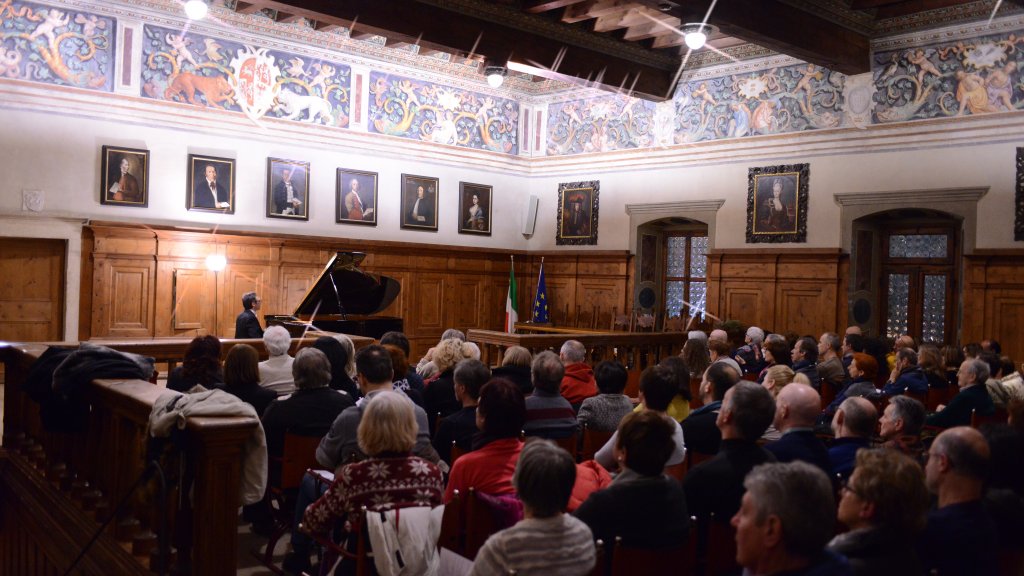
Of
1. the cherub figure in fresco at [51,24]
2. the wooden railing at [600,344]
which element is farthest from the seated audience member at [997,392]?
the cherub figure in fresco at [51,24]

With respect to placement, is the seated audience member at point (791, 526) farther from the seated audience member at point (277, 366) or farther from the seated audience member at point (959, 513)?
the seated audience member at point (277, 366)

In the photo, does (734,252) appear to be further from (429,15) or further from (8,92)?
(8,92)

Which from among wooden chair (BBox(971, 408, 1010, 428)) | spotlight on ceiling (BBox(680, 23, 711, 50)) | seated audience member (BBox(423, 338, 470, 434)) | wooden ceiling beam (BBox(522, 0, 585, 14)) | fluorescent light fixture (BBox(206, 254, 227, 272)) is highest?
wooden ceiling beam (BBox(522, 0, 585, 14))

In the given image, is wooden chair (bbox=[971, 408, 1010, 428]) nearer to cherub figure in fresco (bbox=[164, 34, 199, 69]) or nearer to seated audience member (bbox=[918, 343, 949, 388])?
seated audience member (bbox=[918, 343, 949, 388])

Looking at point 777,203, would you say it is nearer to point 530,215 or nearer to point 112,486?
point 530,215

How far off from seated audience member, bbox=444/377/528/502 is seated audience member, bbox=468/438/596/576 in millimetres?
832

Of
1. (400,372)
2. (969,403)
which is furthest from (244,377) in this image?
(969,403)

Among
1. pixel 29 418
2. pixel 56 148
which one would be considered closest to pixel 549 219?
pixel 56 148

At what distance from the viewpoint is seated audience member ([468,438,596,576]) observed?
2.47 meters

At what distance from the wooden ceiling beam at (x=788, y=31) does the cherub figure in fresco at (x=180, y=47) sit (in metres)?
6.81

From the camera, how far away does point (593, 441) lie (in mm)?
4906

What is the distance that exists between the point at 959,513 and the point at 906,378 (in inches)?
162

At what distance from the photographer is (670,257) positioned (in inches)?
581

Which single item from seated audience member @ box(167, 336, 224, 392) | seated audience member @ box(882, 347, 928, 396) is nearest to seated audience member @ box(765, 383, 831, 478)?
seated audience member @ box(882, 347, 928, 396)
